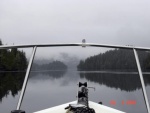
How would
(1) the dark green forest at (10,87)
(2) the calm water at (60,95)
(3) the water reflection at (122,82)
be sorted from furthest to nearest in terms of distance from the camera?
1. (3) the water reflection at (122,82)
2. (1) the dark green forest at (10,87)
3. (2) the calm water at (60,95)

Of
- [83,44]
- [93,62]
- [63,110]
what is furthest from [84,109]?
[93,62]

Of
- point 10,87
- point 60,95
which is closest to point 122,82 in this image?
point 60,95

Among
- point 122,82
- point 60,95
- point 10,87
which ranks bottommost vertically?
point 60,95

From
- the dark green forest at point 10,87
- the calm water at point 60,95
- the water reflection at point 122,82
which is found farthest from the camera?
the water reflection at point 122,82

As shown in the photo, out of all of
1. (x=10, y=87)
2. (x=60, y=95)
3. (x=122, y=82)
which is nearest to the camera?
(x=60, y=95)

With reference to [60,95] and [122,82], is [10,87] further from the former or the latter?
[122,82]

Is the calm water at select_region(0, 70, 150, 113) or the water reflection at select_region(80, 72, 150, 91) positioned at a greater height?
the water reflection at select_region(80, 72, 150, 91)

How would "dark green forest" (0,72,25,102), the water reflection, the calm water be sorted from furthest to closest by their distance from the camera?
the water reflection → "dark green forest" (0,72,25,102) → the calm water

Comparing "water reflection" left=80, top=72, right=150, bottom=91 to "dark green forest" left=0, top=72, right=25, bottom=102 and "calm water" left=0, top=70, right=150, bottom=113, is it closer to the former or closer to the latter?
"calm water" left=0, top=70, right=150, bottom=113

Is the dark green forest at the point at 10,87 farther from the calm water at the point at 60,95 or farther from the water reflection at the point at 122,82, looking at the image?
the water reflection at the point at 122,82

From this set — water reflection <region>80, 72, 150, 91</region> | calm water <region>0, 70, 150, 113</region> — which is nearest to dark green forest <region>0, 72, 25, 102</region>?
calm water <region>0, 70, 150, 113</region>

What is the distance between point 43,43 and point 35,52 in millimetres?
183

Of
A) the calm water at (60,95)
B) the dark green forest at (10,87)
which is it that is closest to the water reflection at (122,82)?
the calm water at (60,95)

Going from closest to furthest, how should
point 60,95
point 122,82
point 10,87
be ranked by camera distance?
point 60,95 → point 10,87 → point 122,82
